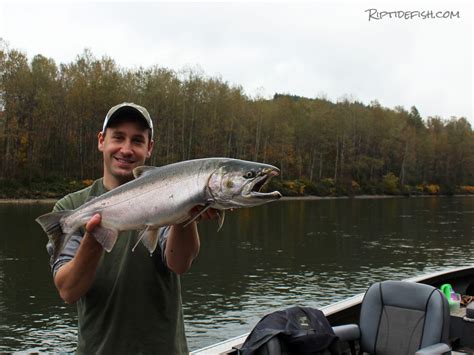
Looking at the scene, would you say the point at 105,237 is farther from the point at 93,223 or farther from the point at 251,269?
the point at 251,269

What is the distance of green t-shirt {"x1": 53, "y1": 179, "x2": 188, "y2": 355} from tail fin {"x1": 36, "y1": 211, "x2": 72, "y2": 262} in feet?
0.17

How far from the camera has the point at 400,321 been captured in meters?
5.14

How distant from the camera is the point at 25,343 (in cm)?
1002

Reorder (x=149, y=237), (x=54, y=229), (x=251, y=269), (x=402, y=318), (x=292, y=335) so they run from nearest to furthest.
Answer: (x=149, y=237)
(x=54, y=229)
(x=292, y=335)
(x=402, y=318)
(x=251, y=269)

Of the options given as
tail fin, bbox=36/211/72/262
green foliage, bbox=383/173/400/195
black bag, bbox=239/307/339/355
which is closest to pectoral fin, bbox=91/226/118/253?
tail fin, bbox=36/211/72/262

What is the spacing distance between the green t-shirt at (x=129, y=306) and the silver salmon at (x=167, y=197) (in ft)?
0.55

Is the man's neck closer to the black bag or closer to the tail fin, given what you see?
the tail fin

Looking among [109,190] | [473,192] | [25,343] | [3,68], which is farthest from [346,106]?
[109,190]

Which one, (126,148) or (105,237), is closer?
(105,237)

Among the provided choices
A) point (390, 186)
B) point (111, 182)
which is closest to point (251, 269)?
point (111, 182)

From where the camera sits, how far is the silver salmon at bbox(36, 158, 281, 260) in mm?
2223

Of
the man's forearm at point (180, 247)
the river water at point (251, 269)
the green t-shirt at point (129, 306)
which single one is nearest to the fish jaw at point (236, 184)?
the man's forearm at point (180, 247)

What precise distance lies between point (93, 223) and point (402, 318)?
3.97 meters

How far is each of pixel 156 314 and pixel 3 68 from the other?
52572mm
